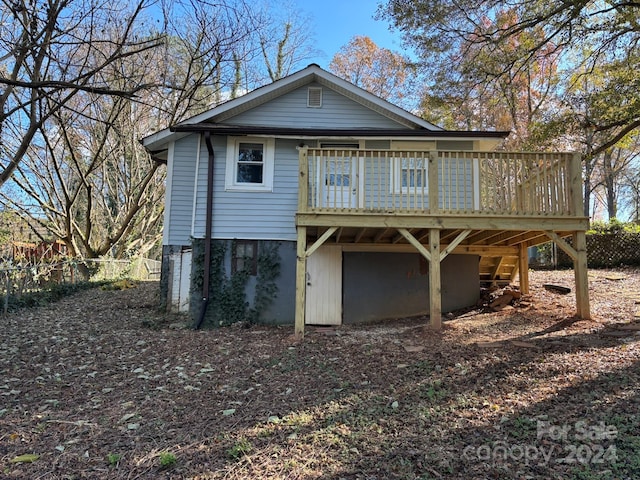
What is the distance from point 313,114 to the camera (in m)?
9.65

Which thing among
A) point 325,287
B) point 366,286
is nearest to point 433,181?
point 366,286

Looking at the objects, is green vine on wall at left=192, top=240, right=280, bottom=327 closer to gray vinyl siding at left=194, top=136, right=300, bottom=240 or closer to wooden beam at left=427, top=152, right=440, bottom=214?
gray vinyl siding at left=194, top=136, right=300, bottom=240

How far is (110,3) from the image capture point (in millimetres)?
6605

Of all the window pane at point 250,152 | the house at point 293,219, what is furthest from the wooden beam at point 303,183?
the window pane at point 250,152

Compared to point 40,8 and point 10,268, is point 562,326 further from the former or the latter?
point 10,268

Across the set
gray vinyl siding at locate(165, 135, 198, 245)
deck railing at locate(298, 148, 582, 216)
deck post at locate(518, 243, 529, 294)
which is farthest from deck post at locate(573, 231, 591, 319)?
gray vinyl siding at locate(165, 135, 198, 245)

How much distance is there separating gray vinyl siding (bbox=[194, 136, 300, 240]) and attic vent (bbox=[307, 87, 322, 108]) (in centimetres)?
151

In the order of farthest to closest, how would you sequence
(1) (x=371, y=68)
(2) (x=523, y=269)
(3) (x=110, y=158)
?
(1) (x=371, y=68) < (3) (x=110, y=158) < (2) (x=523, y=269)

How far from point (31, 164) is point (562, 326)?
717 inches

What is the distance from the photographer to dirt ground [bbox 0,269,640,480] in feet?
9.93

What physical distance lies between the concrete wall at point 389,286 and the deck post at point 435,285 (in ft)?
6.73

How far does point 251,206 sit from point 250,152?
1303 mm

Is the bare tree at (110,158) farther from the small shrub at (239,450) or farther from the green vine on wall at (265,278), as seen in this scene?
the small shrub at (239,450)

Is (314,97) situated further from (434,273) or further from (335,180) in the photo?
(434,273)
